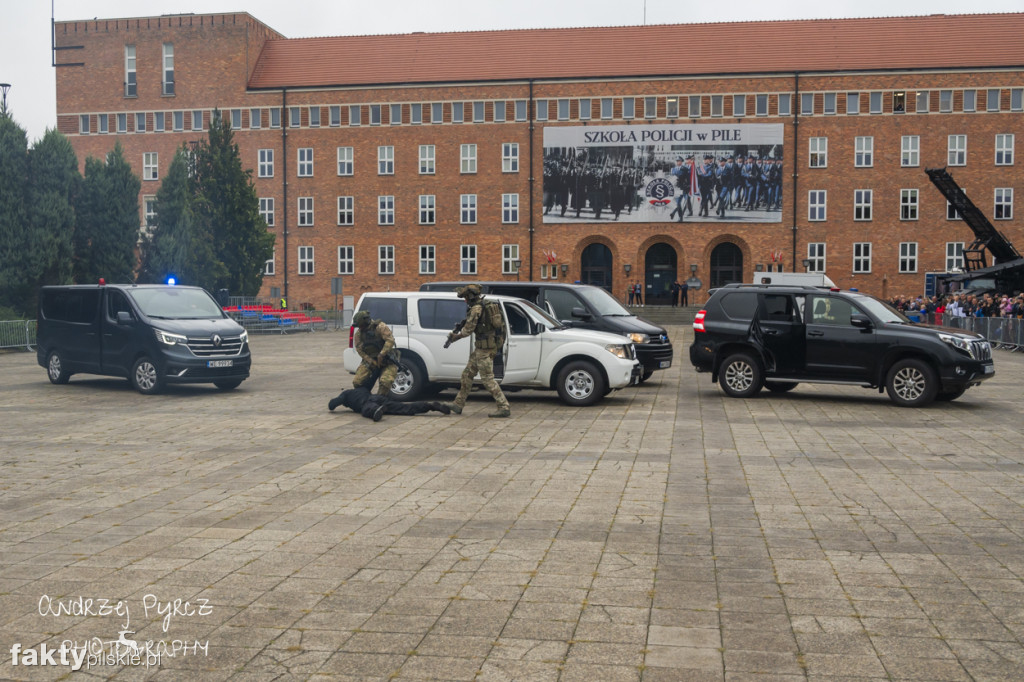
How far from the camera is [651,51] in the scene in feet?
209

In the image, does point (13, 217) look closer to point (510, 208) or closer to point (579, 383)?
point (579, 383)

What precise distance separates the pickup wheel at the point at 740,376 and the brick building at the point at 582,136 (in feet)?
143

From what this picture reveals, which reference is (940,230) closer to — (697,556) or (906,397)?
(906,397)

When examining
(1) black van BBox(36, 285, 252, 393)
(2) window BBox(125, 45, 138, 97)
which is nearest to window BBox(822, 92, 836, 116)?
(2) window BBox(125, 45, 138, 97)

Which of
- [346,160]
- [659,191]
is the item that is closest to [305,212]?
[346,160]

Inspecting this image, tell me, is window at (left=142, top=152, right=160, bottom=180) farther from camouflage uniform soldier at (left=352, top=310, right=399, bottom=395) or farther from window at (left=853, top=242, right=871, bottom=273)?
camouflage uniform soldier at (left=352, top=310, right=399, bottom=395)

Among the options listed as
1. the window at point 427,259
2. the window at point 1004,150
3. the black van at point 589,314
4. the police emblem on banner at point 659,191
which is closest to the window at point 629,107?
the police emblem on banner at point 659,191

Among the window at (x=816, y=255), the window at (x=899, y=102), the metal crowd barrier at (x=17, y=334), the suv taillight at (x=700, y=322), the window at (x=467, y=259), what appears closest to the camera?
the suv taillight at (x=700, y=322)

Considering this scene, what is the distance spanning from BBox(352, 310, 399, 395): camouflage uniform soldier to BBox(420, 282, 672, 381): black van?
4.41m

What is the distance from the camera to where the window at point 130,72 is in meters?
65.9

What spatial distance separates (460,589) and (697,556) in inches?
63.1

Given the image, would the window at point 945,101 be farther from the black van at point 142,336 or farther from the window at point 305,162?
the black van at point 142,336

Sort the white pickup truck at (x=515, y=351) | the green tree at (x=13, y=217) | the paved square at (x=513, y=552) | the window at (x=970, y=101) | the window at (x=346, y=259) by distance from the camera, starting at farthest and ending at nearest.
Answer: the window at (x=346, y=259), the window at (x=970, y=101), the green tree at (x=13, y=217), the white pickup truck at (x=515, y=351), the paved square at (x=513, y=552)

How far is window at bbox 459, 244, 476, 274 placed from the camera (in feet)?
208
